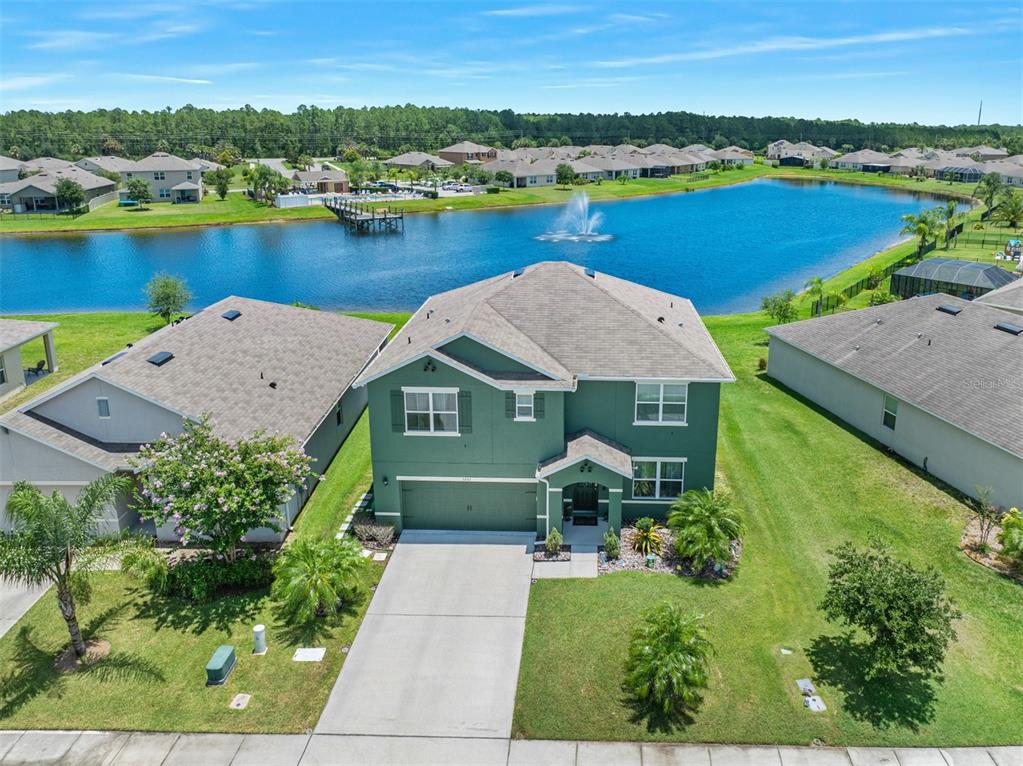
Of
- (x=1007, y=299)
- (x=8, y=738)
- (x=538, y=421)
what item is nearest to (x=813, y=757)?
(x=538, y=421)

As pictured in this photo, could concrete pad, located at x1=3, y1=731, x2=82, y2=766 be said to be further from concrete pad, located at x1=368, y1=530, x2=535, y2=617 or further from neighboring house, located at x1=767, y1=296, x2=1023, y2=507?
neighboring house, located at x1=767, y1=296, x2=1023, y2=507

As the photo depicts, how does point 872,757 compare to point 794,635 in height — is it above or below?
below

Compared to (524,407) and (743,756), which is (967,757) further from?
(524,407)

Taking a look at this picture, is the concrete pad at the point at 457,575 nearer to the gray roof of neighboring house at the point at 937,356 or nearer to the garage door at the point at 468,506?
the garage door at the point at 468,506

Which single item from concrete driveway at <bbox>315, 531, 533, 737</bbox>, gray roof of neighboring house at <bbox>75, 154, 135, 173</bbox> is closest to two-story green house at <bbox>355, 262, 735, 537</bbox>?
concrete driveway at <bbox>315, 531, 533, 737</bbox>

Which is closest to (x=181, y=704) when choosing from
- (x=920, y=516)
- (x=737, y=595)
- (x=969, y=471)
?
(x=737, y=595)

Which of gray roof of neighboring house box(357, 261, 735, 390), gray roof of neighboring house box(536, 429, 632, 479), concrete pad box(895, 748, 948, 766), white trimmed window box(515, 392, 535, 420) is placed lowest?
concrete pad box(895, 748, 948, 766)
